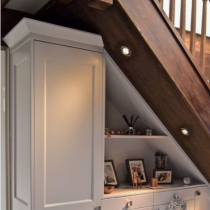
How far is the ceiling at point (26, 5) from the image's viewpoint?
6.51 ft

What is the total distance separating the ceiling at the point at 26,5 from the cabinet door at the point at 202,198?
6.85ft

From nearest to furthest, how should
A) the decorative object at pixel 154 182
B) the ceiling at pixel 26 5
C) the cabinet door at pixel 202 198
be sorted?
the ceiling at pixel 26 5 < the decorative object at pixel 154 182 < the cabinet door at pixel 202 198

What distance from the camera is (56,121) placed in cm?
183

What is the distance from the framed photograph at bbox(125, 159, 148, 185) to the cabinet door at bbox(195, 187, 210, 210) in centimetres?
50

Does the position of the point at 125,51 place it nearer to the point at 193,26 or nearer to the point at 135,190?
the point at 193,26

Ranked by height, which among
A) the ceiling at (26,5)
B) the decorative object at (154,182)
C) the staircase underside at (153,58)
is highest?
the ceiling at (26,5)

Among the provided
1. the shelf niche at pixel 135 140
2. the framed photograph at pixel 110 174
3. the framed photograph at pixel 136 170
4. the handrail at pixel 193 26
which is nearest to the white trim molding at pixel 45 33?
the shelf niche at pixel 135 140

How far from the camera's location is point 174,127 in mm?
2227

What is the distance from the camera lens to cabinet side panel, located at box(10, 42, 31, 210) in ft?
5.81

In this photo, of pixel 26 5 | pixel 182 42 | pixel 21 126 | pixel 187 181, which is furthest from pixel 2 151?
pixel 187 181

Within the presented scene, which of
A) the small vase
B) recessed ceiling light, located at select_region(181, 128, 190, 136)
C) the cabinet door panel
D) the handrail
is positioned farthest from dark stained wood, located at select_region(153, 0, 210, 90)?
the cabinet door panel

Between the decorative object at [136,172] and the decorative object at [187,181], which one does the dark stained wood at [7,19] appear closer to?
the decorative object at [136,172]

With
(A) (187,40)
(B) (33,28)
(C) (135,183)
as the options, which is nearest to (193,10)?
(A) (187,40)

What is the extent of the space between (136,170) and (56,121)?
3.31ft
